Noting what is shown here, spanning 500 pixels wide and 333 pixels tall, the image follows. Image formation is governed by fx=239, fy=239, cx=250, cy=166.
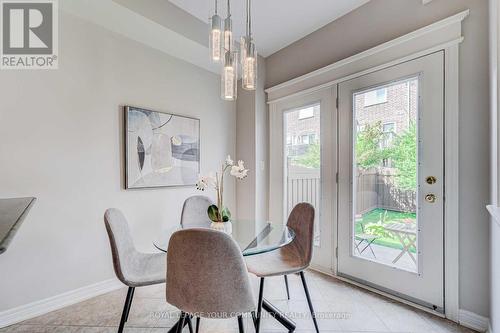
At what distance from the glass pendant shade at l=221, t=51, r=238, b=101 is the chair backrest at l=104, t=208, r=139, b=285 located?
1.16 m

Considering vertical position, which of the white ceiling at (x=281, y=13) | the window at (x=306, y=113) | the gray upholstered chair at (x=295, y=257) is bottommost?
the gray upholstered chair at (x=295, y=257)

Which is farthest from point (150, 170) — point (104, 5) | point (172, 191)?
point (104, 5)

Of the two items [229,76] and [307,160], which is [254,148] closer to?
[307,160]

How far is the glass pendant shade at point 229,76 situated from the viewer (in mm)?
1703

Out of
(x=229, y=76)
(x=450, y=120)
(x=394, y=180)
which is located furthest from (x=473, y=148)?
(x=229, y=76)

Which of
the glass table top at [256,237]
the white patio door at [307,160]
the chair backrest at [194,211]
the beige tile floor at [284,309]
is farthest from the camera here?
the white patio door at [307,160]

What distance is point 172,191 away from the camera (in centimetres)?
282

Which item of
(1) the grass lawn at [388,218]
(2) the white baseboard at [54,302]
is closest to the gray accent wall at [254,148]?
(1) the grass lawn at [388,218]

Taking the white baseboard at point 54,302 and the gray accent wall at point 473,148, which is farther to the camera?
the white baseboard at point 54,302

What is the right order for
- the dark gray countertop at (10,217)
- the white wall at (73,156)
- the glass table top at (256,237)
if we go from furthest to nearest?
the white wall at (73,156) < the glass table top at (256,237) < the dark gray countertop at (10,217)

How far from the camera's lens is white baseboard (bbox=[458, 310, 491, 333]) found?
1647 mm

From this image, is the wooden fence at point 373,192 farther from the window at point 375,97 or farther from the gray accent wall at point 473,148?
the window at point 375,97

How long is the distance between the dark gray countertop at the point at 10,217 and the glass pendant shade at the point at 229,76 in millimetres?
1345

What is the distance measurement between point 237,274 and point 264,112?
8.35 feet
